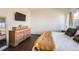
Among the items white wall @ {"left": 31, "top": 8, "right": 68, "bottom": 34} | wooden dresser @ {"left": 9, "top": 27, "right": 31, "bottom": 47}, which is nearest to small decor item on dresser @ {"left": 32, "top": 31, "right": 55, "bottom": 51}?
white wall @ {"left": 31, "top": 8, "right": 68, "bottom": 34}

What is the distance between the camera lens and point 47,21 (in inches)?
46.4

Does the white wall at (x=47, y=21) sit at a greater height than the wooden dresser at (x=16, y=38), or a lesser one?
greater

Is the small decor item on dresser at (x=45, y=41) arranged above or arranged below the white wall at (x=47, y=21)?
below

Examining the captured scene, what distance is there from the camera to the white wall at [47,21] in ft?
3.82

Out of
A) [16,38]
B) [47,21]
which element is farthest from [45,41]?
[16,38]

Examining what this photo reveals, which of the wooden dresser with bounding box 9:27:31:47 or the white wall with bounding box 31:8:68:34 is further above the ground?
the white wall with bounding box 31:8:68:34

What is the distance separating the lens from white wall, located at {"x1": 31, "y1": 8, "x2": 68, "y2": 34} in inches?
45.8

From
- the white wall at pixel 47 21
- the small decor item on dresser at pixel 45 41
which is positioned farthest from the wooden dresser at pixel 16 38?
the small decor item on dresser at pixel 45 41

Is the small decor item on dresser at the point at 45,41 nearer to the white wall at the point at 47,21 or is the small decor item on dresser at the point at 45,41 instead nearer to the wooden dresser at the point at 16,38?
the white wall at the point at 47,21

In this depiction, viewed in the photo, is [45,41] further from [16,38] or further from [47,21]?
[16,38]

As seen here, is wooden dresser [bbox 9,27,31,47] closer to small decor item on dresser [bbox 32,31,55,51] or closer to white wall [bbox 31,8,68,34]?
white wall [bbox 31,8,68,34]

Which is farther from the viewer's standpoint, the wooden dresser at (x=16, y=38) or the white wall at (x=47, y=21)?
the wooden dresser at (x=16, y=38)
